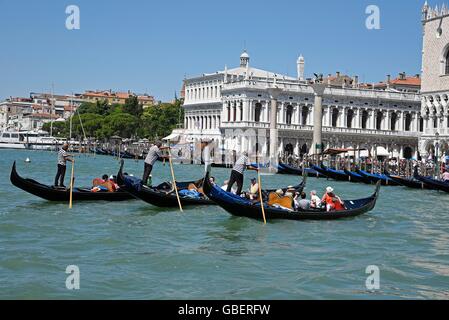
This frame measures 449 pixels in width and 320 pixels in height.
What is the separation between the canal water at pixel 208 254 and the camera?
5.62m

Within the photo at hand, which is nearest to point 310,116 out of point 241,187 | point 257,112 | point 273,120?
point 257,112

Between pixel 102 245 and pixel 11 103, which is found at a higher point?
pixel 11 103

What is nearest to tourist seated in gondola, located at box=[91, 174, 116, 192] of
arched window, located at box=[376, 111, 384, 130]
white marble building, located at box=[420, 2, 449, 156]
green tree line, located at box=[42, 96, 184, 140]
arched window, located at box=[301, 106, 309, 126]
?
white marble building, located at box=[420, 2, 449, 156]

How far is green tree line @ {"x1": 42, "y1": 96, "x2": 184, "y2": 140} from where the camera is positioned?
163 feet

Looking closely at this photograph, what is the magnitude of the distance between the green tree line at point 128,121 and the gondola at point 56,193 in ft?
111

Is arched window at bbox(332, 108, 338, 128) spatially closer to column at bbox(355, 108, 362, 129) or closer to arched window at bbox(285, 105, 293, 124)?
column at bbox(355, 108, 362, 129)

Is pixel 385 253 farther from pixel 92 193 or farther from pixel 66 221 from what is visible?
pixel 92 193

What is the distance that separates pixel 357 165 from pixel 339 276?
62.8 ft

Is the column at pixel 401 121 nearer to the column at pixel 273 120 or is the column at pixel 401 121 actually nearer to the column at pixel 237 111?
the column at pixel 237 111
